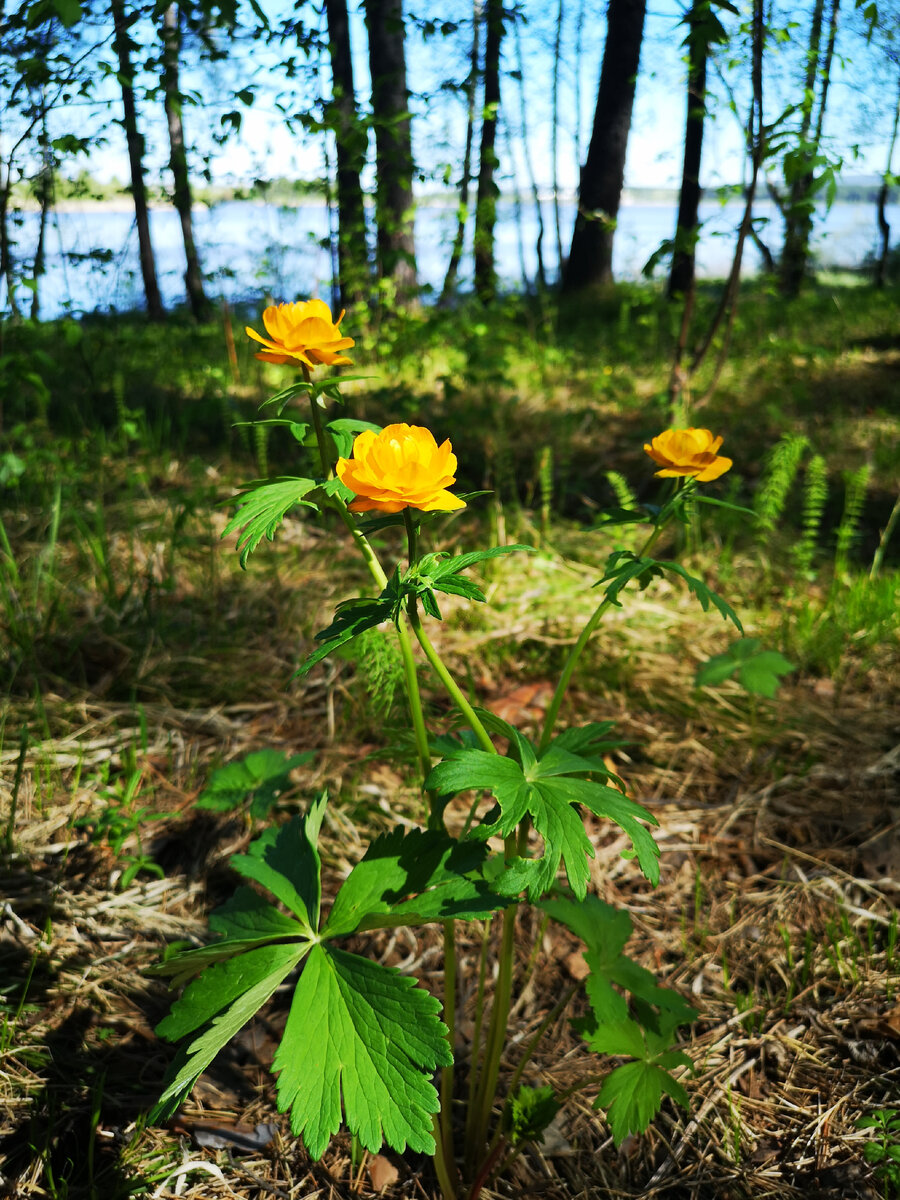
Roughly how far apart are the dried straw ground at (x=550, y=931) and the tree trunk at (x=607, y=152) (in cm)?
597

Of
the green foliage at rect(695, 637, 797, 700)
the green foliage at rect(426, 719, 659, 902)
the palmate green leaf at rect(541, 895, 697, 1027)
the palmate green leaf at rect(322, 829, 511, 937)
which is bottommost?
the palmate green leaf at rect(541, 895, 697, 1027)

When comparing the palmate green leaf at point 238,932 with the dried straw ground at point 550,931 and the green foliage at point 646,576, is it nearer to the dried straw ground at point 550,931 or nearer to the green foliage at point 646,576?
the dried straw ground at point 550,931

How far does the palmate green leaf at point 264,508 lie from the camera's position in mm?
882

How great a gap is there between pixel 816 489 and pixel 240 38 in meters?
2.46

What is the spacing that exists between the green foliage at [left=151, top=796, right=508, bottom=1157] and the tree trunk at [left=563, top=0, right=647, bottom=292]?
6955 millimetres

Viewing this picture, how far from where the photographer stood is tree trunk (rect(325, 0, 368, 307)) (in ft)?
10.9

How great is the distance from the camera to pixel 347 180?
4.77 m

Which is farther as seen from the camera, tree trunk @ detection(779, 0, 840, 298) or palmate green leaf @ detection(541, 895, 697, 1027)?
tree trunk @ detection(779, 0, 840, 298)

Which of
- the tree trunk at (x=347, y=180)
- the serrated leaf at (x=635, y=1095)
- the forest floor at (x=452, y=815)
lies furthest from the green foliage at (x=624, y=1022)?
the tree trunk at (x=347, y=180)

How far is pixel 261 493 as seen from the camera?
36.5 inches

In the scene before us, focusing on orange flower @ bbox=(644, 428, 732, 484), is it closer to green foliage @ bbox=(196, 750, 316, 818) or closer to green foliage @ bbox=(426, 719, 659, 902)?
green foliage @ bbox=(426, 719, 659, 902)

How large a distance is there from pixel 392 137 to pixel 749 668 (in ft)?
12.3

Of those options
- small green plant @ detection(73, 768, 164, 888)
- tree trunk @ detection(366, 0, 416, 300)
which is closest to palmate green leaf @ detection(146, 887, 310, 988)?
small green plant @ detection(73, 768, 164, 888)

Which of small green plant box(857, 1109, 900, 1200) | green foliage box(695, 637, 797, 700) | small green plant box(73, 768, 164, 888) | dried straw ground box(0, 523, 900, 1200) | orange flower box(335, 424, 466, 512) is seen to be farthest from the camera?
green foliage box(695, 637, 797, 700)
